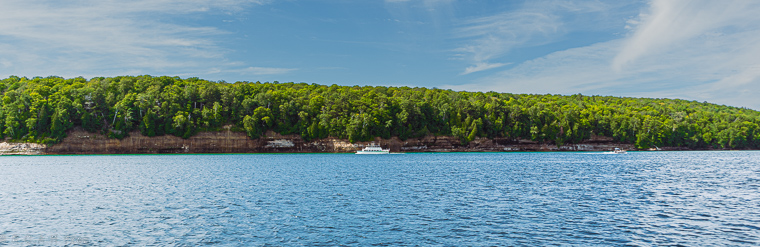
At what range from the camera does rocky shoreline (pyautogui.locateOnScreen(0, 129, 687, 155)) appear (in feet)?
520

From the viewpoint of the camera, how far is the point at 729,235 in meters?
23.8

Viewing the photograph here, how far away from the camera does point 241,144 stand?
171m

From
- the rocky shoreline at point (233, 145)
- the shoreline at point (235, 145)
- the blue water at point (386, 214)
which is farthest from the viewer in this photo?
the rocky shoreline at point (233, 145)

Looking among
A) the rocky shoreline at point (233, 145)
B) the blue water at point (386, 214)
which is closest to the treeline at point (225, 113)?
the rocky shoreline at point (233, 145)

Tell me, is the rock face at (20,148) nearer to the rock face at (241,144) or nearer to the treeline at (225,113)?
the treeline at (225,113)

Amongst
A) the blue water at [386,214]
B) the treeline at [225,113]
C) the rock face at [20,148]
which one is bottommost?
the blue water at [386,214]

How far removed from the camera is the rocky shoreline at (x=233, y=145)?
15850 centimetres

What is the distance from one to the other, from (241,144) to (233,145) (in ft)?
8.91

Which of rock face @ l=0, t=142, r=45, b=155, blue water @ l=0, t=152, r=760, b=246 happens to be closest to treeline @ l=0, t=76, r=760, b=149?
rock face @ l=0, t=142, r=45, b=155

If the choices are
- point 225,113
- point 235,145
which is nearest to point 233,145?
point 235,145

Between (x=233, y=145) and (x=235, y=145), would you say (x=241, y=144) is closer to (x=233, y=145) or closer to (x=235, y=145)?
(x=235, y=145)

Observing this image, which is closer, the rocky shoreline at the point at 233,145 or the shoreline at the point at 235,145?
the shoreline at the point at 235,145

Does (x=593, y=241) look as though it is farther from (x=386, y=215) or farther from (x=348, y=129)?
(x=348, y=129)

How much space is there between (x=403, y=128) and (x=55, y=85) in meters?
128
